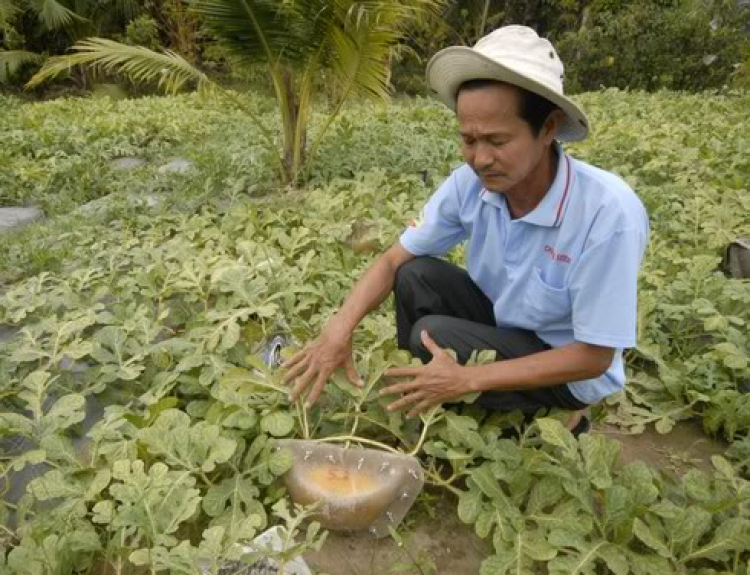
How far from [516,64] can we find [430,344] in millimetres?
902

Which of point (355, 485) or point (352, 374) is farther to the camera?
point (352, 374)

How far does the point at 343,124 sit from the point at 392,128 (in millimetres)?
985

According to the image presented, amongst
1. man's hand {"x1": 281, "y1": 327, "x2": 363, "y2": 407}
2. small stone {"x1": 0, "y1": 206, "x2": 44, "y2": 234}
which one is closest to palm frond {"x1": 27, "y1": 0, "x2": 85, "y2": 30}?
small stone {"x1": 0, "y1": 206, "x2": 44, "y2": 234}

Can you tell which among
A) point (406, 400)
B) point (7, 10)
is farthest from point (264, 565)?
point (7, 10)

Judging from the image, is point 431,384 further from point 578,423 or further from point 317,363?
point 578,423

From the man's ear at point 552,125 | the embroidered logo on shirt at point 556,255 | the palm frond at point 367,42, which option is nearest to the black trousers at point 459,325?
the embroidered logo on shirt at point 556,255

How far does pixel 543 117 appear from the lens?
1.66 meters

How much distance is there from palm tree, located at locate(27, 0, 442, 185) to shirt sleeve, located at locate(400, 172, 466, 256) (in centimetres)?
271

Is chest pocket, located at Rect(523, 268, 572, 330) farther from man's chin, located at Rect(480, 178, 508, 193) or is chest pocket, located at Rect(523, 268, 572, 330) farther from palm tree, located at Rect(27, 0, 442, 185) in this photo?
palm tree, located at Rect(27, 0, 442, 185)

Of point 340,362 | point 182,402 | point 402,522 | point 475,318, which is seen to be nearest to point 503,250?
point 475,318

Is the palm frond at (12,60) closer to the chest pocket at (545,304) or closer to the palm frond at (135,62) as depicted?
the palm frond at (135,62)

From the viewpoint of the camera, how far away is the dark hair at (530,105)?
160cm

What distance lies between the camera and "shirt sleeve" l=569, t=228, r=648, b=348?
166cm

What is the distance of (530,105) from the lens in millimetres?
1615
